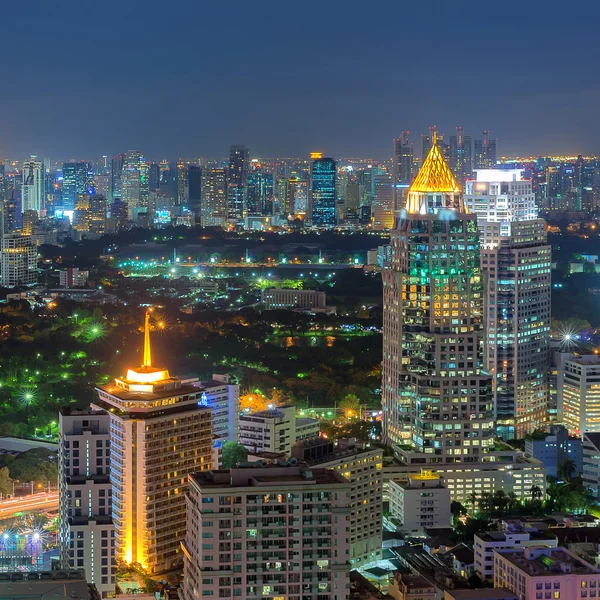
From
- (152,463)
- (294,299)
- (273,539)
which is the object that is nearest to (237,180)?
(294,299)

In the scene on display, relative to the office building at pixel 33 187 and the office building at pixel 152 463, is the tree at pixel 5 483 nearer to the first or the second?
the office building at pixel 152 463

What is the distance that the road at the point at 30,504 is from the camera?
15.8m

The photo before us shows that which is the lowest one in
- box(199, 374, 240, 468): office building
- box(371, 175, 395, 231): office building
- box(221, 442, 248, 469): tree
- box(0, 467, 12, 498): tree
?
box(0, 467, 12, 498): tree

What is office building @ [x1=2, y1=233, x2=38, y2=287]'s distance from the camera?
125 feet

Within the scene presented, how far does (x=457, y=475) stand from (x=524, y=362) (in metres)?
3.76

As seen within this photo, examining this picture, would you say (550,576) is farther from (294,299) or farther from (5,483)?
(294,299)

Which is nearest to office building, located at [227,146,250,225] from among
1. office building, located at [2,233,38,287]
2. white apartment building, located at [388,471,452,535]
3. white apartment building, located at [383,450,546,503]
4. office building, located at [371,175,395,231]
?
office building, located at [371,175,395,231]

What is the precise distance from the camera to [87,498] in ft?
42.7

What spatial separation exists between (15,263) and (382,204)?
15.0 meters

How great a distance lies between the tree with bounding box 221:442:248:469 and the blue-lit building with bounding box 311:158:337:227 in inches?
1286

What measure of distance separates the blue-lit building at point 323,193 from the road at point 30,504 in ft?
109

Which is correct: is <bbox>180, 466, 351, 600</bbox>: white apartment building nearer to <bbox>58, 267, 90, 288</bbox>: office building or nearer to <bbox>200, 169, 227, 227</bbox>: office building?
<bbox>58, 267, 90, 288</bbox>: office building

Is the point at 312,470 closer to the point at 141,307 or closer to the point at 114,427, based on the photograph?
the point at 114,427

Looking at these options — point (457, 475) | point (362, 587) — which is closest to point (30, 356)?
point (457, 475)
